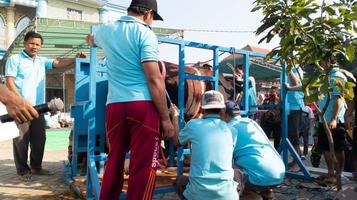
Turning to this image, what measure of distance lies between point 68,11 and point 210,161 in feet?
90.0

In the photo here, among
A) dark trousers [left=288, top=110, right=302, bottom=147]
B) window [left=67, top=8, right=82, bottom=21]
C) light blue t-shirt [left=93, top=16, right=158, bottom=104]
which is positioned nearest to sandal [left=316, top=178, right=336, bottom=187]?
dark trousers [left=288, top=110, right=302, bottom=147]

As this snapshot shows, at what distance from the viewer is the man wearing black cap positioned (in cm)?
284

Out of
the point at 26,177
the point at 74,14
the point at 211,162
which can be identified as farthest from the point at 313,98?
the point at 74,14

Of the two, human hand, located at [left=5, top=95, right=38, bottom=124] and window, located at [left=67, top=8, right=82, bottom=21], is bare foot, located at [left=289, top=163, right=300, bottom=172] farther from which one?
window, located at [left=67, top=8, right=82, bottom=21]

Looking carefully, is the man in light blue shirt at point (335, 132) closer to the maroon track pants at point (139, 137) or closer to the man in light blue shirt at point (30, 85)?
the maroon track pants at point (139, 137)

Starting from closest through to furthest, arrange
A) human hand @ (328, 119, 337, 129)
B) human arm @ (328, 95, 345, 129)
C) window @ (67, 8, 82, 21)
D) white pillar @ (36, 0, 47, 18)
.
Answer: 1. human arm @ (328, 95, 345, 129)
2. human hand @ (328, 119, 337, 129)
3. white pillar @ (36, 0, 47, 18)
4. window @ (67, 8, 82, 21)

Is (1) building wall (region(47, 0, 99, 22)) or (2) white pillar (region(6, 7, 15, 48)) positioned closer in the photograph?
(2) white pillar (region(6, 7, 15, 48))

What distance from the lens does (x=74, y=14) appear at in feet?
93.2

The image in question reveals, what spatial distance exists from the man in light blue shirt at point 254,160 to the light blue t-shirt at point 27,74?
9.08 ft

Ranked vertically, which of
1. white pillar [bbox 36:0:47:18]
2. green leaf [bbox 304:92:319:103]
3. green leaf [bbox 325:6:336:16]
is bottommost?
green leaf [bbox 304:92:319:103]

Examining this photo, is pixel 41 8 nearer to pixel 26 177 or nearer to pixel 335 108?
pixel 26 177

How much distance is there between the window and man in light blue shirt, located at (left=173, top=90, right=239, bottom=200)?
1060 inches

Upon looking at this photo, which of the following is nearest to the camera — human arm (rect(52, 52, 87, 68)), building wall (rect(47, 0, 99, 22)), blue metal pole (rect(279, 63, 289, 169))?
human arm (rect(52, 52, 87, 68))

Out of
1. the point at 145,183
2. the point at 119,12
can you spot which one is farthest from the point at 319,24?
the point at 119,12
